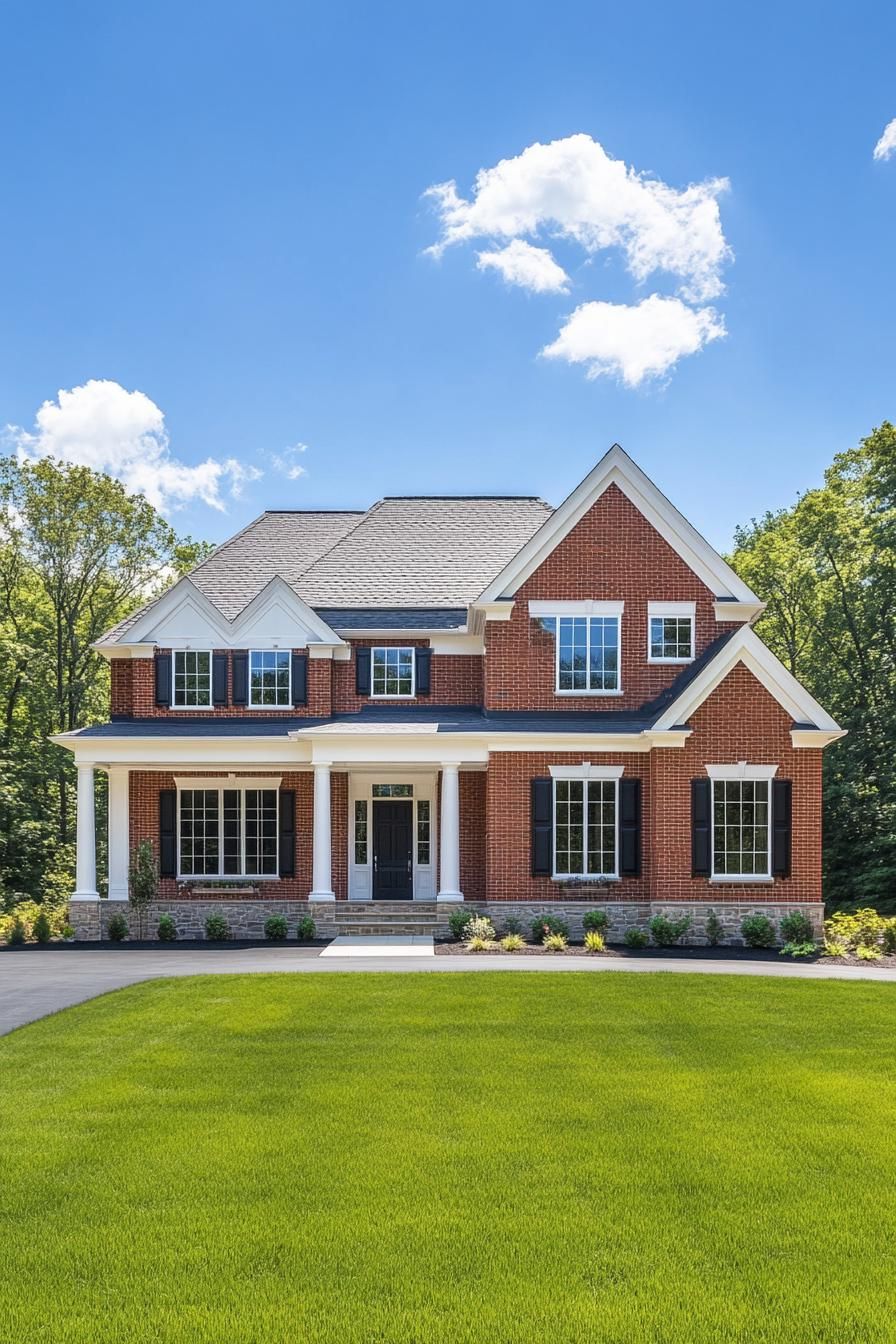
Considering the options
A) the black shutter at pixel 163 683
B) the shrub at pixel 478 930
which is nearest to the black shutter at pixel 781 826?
the shrub at pixel 478 930

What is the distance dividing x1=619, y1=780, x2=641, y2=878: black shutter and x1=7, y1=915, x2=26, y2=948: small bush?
12.6 meters

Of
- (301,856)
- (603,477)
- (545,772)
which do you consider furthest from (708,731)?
(301,856)

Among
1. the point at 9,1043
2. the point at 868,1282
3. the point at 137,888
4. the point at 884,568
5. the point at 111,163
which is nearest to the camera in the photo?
the point at 868,1282

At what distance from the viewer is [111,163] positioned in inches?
658

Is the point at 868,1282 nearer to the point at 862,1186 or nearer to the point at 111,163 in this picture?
the point at 862,1186

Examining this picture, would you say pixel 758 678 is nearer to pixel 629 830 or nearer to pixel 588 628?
pixel 588 628

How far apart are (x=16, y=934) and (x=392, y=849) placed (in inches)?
326

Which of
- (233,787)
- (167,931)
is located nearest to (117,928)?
(167,931)

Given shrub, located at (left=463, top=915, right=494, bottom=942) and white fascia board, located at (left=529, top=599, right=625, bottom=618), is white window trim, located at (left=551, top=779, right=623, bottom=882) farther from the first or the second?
white fascia board, located at (left=529, top=599, right=625, bottom=618)

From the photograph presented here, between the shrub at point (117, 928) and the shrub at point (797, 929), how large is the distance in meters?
13.5

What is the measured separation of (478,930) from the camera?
1919cm

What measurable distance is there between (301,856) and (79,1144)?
623 inches

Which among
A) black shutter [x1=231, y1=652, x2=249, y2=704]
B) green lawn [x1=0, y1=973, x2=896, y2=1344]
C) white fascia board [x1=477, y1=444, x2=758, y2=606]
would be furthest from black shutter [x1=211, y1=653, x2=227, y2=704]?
green lawn [x1=0, y1=973, x2=896, y2=1344]

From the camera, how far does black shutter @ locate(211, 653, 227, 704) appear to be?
23.3 metres
